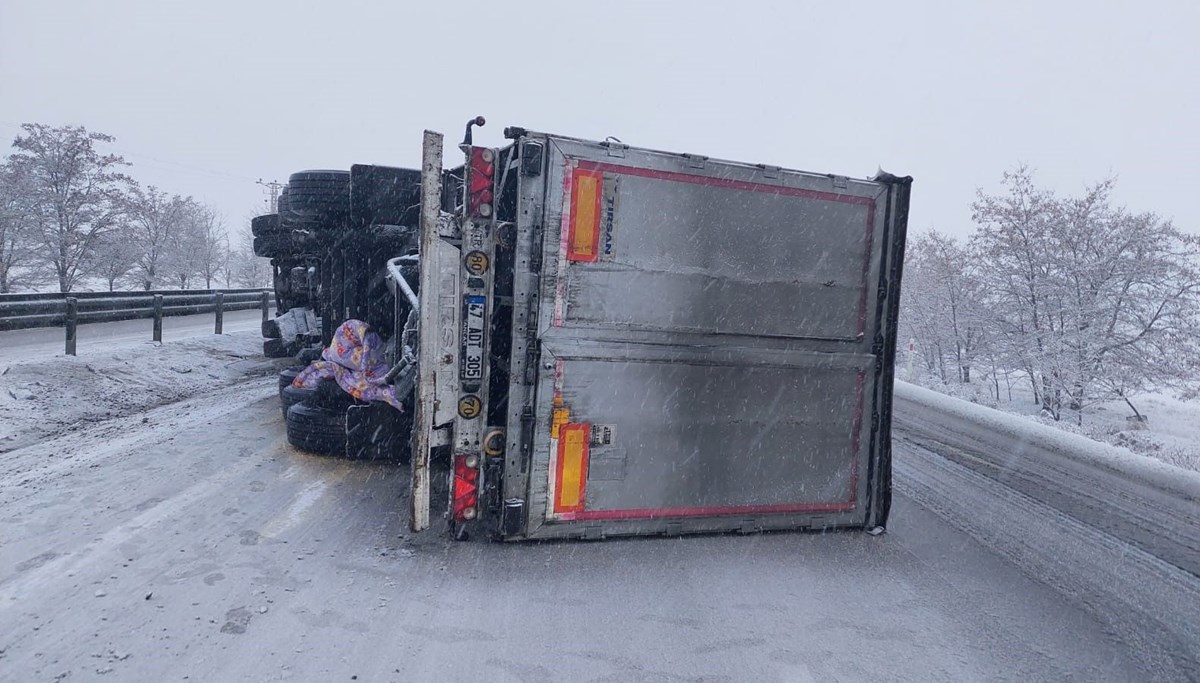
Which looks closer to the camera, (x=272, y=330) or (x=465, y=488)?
(x=465, y=488)

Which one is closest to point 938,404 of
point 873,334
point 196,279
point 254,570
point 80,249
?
point 873,334

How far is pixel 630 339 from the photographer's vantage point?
12.3 ft

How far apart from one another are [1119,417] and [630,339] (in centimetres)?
2005

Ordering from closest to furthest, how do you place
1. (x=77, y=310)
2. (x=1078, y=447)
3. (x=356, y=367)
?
(x=356, y=367)
(x=1078, y=447)
(x=77, y=310)

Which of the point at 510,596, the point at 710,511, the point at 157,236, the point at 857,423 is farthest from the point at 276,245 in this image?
the point at 157,236

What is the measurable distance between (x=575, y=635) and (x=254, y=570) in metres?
1.80

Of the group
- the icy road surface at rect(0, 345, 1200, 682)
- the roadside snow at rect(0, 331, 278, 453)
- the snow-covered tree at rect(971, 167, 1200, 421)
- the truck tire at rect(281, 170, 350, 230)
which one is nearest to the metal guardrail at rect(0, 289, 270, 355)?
the roadside snow at rect(0, 331, 278, 453)

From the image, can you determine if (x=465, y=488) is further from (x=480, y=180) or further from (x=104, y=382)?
(x=104, y=382)

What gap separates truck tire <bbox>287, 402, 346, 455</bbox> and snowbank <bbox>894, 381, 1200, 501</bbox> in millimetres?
8212

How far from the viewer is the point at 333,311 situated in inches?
287

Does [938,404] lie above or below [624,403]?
below

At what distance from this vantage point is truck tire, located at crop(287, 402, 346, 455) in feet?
17.8

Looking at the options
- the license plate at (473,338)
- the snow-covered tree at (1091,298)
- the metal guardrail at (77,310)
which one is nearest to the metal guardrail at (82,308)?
the metal guardrail at (77,310)

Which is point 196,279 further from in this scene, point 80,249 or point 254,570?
point 254,570
